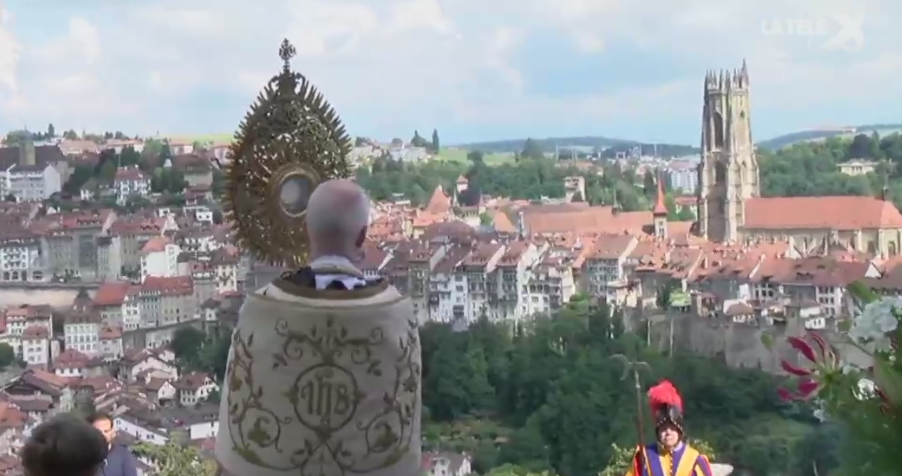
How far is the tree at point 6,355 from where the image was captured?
50.2ft

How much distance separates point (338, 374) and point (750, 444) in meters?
9.37

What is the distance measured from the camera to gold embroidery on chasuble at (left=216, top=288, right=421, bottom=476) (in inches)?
36.7

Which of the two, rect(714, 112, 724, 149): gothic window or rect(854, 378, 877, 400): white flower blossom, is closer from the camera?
rect(854, 378, 877, 400): white flower blossom

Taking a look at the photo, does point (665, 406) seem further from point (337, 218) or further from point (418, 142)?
point (418, 142)

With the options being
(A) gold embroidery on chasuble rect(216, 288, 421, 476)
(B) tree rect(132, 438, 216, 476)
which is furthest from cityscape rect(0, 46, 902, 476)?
(A) gold embroidery on chasuble rect(216, 288, 421, 476)

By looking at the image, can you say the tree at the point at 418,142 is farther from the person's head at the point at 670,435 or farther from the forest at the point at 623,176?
the person's head at the point at 670,435

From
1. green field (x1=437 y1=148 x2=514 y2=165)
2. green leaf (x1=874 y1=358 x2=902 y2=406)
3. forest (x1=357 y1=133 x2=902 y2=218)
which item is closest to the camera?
green leaf (x1=874 y1=358 x2=902 y2=406)

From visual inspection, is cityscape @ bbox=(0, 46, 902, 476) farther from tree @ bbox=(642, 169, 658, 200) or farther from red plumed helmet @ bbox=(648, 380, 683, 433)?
red plumed helmet @ bbox=(648, 380, 683, 433)

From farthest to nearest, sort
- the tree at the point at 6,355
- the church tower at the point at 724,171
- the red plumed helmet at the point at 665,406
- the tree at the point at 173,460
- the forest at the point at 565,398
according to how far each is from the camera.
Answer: the church tower at the point at 724,171
the tree at the point at 6,355
the forest at the point at 565,398
the tree at the point at 173,460
the red plumed helmet at the point at 665,406

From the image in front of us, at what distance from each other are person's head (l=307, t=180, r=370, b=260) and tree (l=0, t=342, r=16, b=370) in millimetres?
15078

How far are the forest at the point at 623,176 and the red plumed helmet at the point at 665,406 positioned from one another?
1612 centimetres

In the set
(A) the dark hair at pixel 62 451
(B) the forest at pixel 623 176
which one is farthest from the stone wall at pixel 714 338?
(A) the dark hair at pixel 62 451

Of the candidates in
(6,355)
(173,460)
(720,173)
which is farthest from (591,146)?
(173,460)

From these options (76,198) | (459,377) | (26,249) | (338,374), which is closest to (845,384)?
(338,374)
